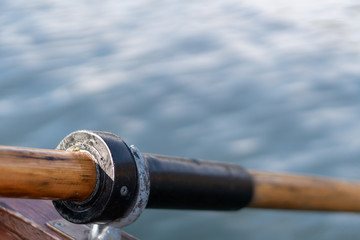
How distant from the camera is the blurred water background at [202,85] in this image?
3.14 metres

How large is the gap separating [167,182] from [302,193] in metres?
0.35

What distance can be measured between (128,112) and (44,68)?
3.04ft

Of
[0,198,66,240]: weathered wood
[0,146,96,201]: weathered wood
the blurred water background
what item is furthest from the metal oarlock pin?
the blurred water background

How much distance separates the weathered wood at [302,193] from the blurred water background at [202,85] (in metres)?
1.19

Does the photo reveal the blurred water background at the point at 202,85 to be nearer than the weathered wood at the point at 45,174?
No

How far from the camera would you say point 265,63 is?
171 inches

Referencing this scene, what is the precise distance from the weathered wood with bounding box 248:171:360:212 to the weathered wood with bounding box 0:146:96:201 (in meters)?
0.41

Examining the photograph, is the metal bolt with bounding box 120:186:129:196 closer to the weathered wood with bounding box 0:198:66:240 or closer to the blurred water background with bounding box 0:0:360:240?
the weathered wood with bounding box 0:198:66:240

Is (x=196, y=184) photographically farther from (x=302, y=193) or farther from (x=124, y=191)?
(x=302, y=193)

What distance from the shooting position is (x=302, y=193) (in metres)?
1.32

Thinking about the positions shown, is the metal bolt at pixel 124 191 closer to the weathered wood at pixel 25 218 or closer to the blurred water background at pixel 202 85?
the weathered wood at pixel 25 218

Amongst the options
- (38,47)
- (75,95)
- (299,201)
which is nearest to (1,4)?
(38,47)

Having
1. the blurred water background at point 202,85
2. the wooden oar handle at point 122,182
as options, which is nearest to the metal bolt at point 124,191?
the wooden oar handle at point 122,182

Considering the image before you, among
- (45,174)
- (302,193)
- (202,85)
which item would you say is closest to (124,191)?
(45,174)
